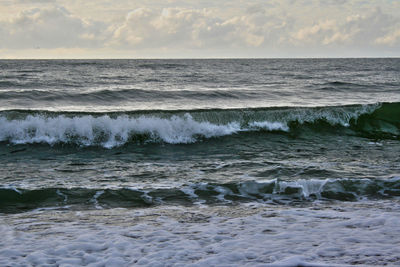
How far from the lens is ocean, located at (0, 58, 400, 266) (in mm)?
4379

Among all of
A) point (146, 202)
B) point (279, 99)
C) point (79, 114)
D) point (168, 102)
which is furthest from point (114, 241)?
point (279, 99)

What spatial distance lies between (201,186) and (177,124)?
566cm

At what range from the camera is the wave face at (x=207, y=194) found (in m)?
6.33

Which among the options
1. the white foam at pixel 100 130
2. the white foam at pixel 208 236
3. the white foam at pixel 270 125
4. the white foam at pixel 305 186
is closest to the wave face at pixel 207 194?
the white foam at pixel 305 186

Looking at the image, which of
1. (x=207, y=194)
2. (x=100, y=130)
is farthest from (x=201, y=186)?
(x=100, y=130)

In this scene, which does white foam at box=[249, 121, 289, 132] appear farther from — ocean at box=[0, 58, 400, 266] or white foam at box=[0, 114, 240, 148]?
white foam at box=[0, 114, 240, 148]

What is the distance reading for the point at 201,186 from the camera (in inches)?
278

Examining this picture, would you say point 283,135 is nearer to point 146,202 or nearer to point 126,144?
point 126,144

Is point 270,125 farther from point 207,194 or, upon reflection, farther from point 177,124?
point 207,194

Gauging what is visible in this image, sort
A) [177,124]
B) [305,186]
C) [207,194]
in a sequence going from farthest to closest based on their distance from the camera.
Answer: [177,124] → [305,186] → [207,194]

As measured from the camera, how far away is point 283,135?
12656mm

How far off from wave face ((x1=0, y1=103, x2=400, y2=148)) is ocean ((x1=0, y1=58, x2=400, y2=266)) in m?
0.04

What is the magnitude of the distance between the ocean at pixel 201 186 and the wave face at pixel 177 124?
4cm

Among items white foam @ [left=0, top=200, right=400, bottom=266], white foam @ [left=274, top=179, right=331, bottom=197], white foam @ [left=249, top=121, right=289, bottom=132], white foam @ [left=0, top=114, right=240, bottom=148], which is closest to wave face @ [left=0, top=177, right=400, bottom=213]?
white foam @ [left=274, top=179, right=331, bottom=197]
